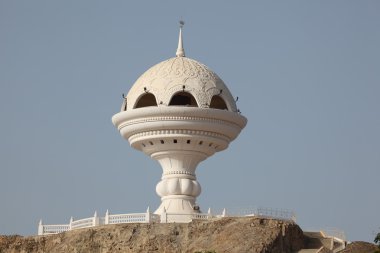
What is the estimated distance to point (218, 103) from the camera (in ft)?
255

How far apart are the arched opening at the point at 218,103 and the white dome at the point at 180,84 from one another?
0.43 ft

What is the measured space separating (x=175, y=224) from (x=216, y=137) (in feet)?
26.9

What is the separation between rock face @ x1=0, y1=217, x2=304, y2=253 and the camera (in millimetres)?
66500

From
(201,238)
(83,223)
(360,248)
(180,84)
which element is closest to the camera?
(201,238)

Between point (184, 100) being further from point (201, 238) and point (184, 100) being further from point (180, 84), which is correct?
point (201, 238)

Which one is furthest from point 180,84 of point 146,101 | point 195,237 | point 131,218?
point 195,237

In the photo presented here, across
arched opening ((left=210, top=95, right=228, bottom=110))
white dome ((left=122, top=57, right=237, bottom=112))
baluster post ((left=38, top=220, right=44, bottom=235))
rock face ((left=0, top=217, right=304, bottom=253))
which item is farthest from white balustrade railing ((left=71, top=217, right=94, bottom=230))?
arched opening ((left=210, top=95, right=228, bottom=110))

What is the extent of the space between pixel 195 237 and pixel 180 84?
10479 millimetres

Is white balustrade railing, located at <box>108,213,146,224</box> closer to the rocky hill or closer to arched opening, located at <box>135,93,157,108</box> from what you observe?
the rocky hill

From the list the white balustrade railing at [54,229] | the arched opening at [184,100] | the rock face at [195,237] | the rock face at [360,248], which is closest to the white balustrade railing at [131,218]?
the rock face at [195,237]

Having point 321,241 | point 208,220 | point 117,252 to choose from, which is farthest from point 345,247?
point 117,252

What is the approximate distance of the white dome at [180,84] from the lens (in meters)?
74.3

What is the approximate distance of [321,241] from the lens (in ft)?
232

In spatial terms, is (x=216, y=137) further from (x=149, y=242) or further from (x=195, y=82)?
(x=149, y=242)
